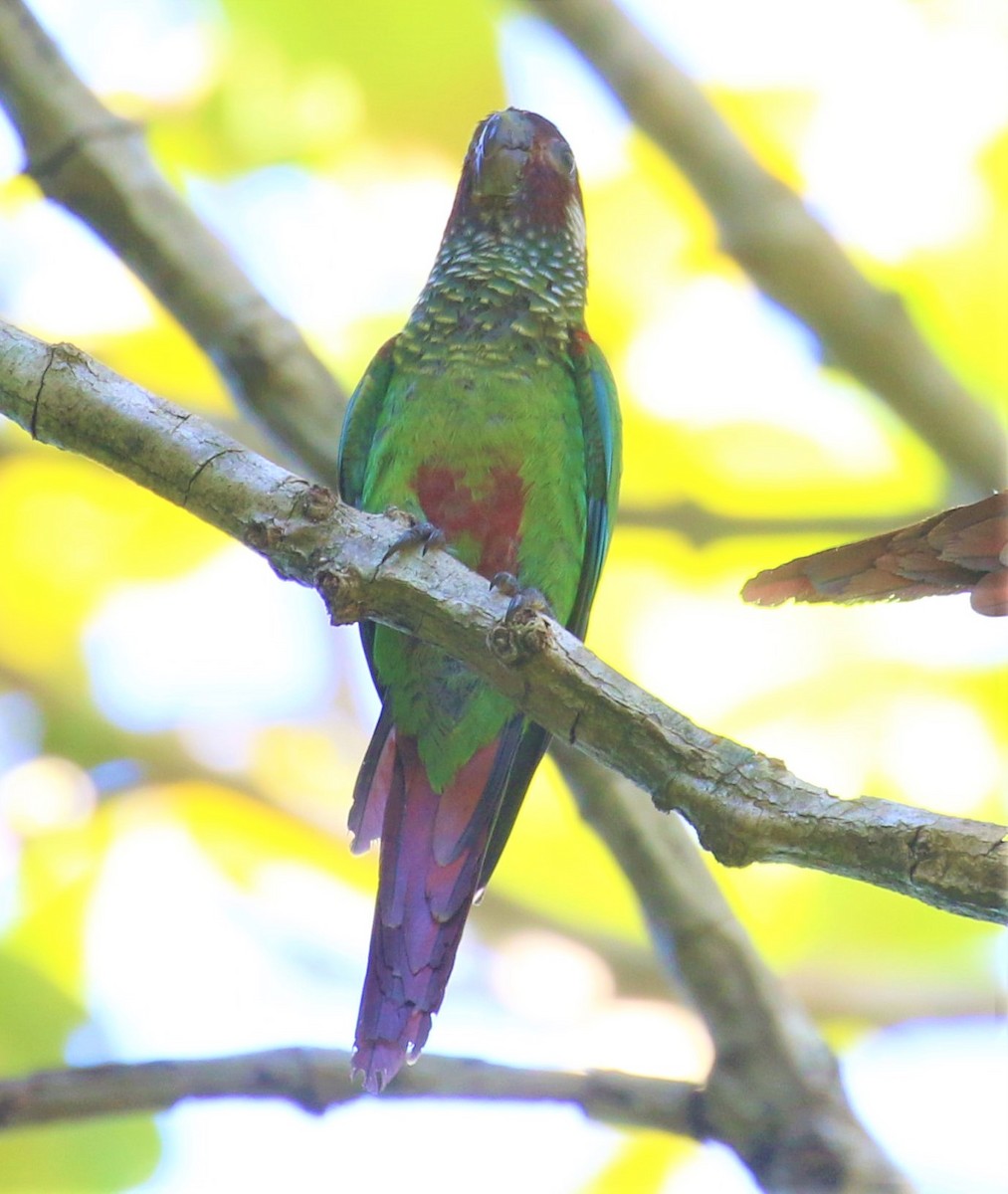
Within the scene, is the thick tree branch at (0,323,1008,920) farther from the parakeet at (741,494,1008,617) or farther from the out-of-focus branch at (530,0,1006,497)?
the out-of-focus branch at (530,0,1006,497)

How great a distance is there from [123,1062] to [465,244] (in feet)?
10.5

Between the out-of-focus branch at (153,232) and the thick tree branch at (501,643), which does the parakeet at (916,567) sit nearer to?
the thick tree branch at (501,643)

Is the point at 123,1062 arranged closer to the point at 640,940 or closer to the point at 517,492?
the point at 517,492

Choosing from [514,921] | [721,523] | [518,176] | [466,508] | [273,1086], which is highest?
A: [518,176]

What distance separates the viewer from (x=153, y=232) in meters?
4.36

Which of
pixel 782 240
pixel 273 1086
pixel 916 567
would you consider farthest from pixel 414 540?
pixel 782 240

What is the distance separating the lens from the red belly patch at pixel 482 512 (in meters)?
4.67

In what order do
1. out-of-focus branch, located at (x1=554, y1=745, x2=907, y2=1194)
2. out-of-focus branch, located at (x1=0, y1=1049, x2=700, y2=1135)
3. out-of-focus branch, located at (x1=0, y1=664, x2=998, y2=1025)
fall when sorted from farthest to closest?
out-of-focus branch, located at (x1=0, y1=664, x2=998, y2=1025) → out-of-focus branch, located at (x1=554, y1=745, x2=907, y2=1194) → out-of-focus branch, located at (x1=0, y1=1049, x2=700, y2=1135)

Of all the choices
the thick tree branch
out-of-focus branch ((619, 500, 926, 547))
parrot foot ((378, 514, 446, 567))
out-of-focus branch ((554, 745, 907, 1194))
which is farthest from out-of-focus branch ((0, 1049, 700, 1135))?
out-of-focus branch ((619, 500, 926, 547))

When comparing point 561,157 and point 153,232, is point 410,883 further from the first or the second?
point 561,157

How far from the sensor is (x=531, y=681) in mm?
3012

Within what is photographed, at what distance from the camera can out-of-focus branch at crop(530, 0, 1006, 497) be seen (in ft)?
16.1

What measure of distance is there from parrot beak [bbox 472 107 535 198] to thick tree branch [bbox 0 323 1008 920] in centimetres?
250

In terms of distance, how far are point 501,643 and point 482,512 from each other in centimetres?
174
